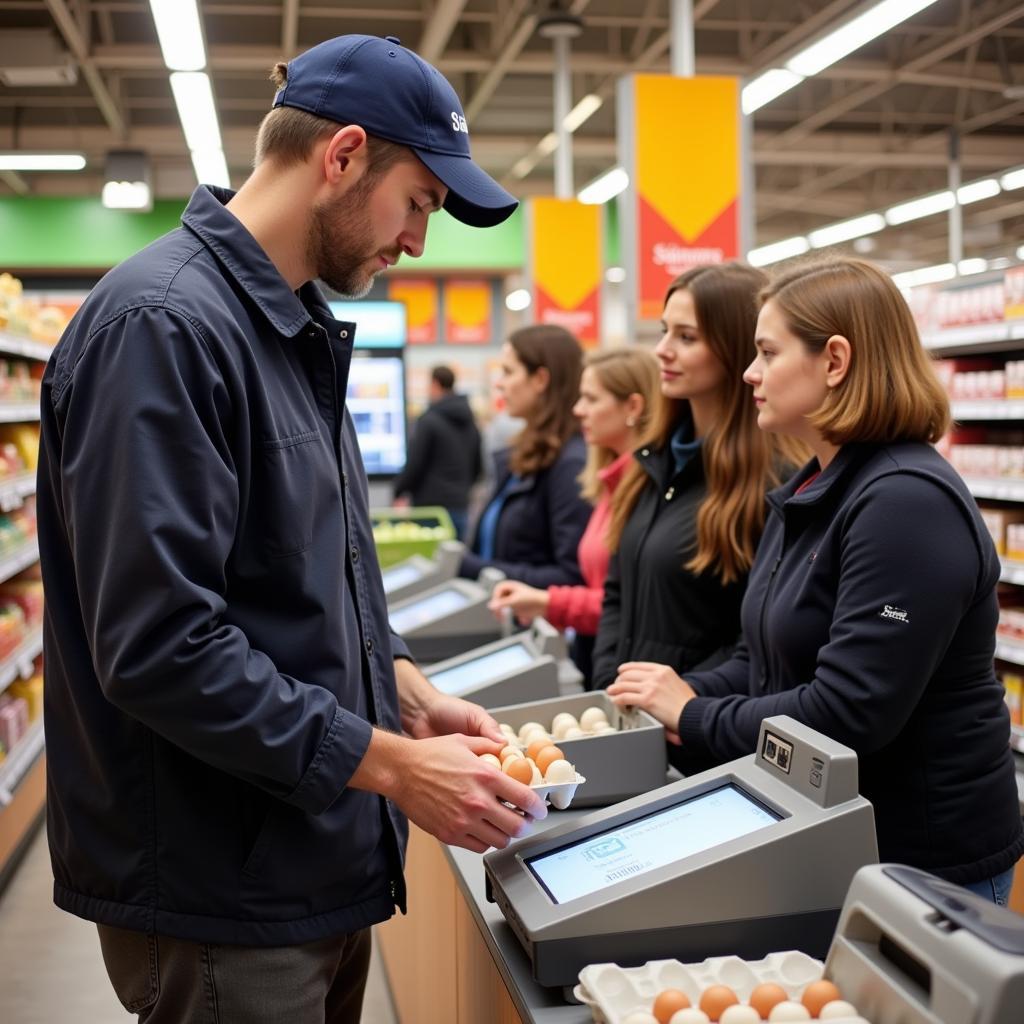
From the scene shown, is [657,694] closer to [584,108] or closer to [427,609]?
[427,609]

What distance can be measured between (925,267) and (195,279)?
180 inches

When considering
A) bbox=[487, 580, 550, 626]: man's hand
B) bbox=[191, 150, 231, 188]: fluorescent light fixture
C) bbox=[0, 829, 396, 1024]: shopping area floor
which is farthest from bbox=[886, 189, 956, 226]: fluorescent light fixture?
bbox=[0, 829, 396, 1024]: shopping area floor

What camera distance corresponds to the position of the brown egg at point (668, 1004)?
128 cm

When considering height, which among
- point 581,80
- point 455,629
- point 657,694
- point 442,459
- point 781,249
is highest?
point 581,80

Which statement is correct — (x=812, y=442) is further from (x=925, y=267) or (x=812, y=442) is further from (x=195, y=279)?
(x=925, y=267)

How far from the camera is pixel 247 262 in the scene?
159 cm

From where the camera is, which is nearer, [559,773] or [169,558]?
[169,558]

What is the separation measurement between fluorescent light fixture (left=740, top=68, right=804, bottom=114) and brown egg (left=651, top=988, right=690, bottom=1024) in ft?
27.5

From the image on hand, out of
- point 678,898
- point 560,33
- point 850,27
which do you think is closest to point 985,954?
point 678,898

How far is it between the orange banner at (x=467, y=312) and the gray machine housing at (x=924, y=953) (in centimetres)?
1599

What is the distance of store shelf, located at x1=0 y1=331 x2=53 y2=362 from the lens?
4879 millimetres

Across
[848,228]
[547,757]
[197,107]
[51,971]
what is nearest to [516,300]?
[848,228]

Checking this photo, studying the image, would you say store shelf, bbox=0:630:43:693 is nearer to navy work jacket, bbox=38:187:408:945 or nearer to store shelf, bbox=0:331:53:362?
store shelf, bbox=0:331:53:362

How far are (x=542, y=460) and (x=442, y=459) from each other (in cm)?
478
